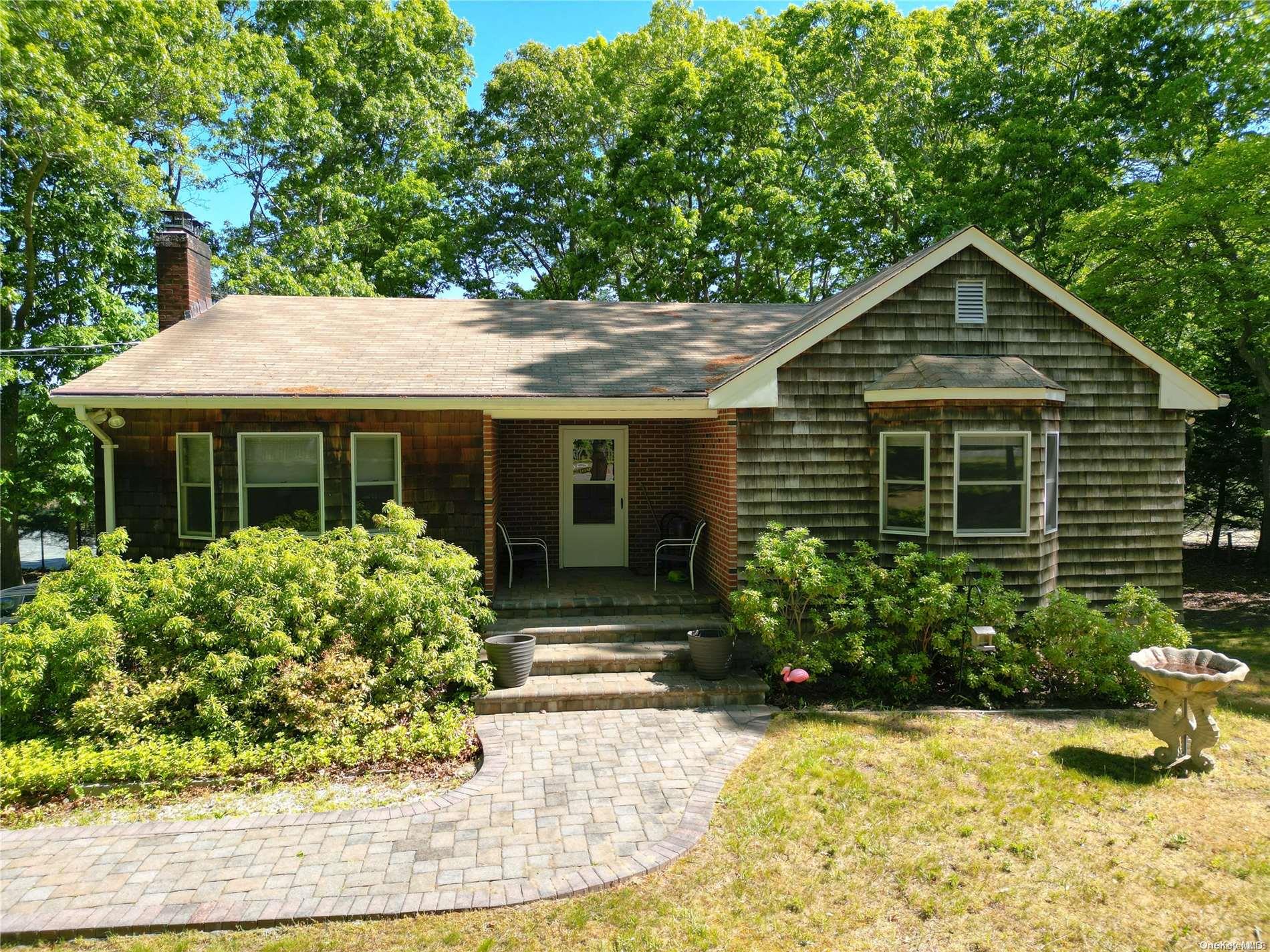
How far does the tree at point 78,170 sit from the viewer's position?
47.2 ft

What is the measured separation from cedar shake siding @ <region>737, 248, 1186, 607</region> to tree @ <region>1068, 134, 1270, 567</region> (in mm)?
5050

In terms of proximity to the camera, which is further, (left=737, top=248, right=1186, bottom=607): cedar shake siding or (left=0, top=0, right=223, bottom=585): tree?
(left=0, top=0, right=223, bottom=585): tree

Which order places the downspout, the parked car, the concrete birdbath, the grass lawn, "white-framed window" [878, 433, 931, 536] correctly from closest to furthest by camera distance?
the grass lawn
the concrete birdbath
"white-framed window" [878, 433, 931, 536]
the downspout
the parked car

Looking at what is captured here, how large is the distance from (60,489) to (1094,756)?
70.3 feet

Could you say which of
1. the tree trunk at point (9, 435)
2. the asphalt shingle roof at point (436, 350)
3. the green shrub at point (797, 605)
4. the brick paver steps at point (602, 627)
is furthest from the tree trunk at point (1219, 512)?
the tree trunk at point (9, 435)

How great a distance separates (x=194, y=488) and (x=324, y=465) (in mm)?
1713

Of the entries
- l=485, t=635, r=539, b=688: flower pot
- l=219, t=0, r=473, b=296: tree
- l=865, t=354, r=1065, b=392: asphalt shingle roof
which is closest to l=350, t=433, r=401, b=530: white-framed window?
l=485, t=635, r=539, b=688: flower pot

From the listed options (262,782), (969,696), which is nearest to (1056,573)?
(969,696)

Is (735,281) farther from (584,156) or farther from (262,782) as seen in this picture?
(262,782)

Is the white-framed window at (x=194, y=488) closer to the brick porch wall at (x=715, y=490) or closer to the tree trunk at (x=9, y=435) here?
the brick porch wall at (x=715, y=490)

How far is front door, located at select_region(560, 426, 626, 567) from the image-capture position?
452 inches

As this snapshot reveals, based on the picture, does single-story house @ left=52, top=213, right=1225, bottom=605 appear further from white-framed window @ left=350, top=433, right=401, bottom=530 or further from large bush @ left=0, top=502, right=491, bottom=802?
large bush @ left=0, top=502, right=491, bottom=802

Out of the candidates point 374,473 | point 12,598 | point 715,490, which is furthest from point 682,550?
point 12,598

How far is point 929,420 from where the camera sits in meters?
8.14
